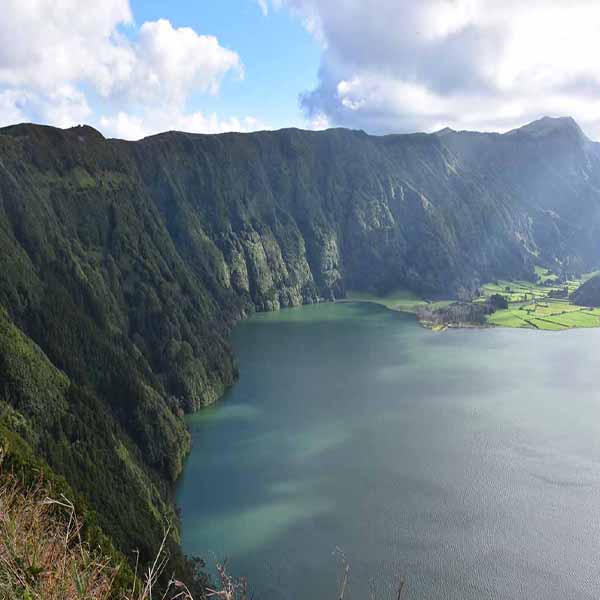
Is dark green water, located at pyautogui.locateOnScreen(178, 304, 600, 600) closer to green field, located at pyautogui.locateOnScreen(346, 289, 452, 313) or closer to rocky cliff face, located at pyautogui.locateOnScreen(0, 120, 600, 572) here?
rocky cliff face, located at pyautogui.locateOnScreen(0, 120, 600, 572)

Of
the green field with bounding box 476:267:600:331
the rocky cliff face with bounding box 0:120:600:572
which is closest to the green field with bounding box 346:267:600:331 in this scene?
the green field with bounding box 476:267:600:331

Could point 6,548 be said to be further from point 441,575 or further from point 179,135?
point 179,135

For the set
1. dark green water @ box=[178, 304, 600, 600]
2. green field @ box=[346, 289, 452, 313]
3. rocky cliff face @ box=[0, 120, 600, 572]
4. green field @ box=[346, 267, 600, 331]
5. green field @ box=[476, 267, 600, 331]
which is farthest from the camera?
green field @ box=[346, 289, 452, 313]

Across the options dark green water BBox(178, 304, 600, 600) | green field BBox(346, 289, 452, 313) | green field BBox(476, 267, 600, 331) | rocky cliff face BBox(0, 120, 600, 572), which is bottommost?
green field BBox(476, 267, 600, 331)

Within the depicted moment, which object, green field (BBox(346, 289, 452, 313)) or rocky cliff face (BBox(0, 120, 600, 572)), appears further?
green field (BBox(346, 289, 452, 313))

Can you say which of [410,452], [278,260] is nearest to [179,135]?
[278,260]

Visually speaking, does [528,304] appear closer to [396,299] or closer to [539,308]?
[539,308]

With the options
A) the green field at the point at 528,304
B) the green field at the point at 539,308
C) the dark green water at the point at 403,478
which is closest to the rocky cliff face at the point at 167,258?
the green field at the point at 528,304
